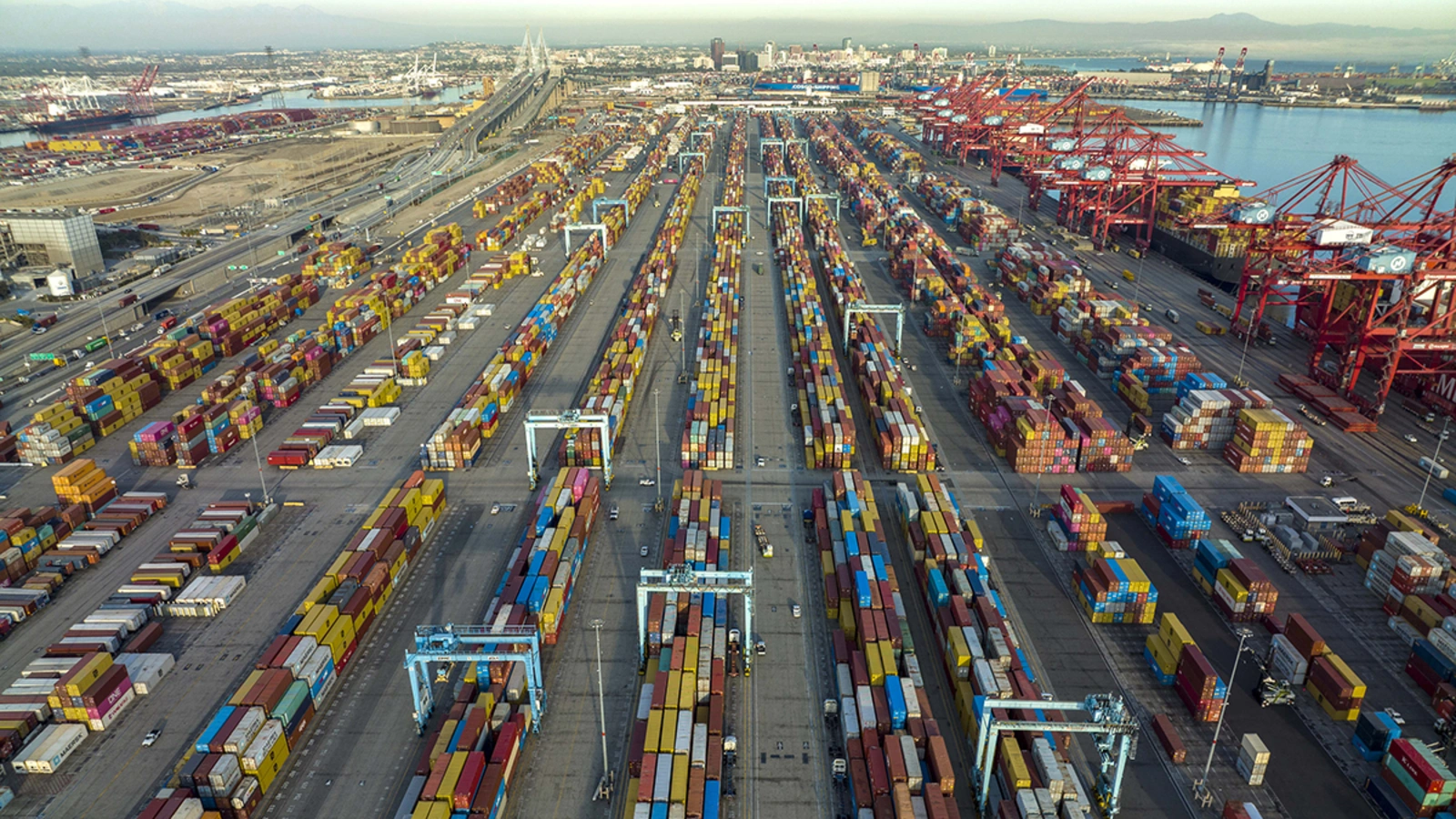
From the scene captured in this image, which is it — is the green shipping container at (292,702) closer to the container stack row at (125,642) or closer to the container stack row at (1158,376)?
the container stack row at (125,642)

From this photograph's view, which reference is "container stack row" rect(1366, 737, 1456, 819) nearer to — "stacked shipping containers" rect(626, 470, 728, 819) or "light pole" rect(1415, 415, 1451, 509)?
"stacked shipping containers" rect(626, 470, 728, 819)

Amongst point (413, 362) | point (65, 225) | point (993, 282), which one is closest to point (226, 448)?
point (413, 362)

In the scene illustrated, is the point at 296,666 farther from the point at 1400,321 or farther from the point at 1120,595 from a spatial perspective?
the point at 1400,321

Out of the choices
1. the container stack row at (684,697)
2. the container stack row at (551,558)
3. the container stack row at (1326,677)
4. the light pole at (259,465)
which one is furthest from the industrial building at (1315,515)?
the light pole at (259,465)

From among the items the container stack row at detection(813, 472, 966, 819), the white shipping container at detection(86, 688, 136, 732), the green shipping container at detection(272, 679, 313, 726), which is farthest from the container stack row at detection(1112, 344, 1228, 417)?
the white shipping container at detection(86, 688, 136, 732)

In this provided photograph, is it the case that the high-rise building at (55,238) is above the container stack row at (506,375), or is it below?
above

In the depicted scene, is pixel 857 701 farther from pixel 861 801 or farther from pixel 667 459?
pixel 667 459
